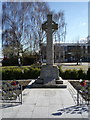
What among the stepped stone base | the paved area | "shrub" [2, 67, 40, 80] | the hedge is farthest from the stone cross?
"shrub" [2, 67, 40, 80]

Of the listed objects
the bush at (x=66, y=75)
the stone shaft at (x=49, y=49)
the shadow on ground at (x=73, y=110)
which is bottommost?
the shadow on ground at (x=73, y=110)

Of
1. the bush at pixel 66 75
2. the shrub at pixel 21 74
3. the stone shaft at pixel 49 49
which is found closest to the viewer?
the stone shaft at pixel 49 49

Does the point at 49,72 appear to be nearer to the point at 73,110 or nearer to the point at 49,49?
the point at 49,49

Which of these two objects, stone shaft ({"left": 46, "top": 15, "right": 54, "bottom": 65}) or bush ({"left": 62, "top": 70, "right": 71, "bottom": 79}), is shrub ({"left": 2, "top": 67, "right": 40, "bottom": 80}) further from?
stone shaft ({"left": 46, "top": 15, "right": 54, "bottom": 65})

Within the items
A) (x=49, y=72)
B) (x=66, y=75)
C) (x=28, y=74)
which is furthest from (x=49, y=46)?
(x=28, y=74)

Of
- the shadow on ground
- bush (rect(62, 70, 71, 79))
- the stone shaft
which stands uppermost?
the stone shaft

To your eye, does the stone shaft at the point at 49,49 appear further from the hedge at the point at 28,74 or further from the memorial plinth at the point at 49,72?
the hedge at the point at 28,74

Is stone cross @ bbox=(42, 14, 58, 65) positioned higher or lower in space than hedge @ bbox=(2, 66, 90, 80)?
higher

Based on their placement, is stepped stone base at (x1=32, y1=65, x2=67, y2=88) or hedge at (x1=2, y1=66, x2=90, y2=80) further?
hedge at (x1=2, y1=66, x2=90, y2=80)

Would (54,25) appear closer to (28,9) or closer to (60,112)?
(60,112)

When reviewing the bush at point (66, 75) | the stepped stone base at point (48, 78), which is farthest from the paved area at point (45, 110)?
the bush at point (66, 75)

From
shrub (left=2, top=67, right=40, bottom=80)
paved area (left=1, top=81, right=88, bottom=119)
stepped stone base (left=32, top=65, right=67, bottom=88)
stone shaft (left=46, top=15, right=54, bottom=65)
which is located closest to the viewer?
paved area (left=1, top=81, right=88, bottom=119)

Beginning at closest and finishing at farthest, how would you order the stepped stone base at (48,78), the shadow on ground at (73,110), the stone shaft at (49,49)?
1. the shadow on ground at (73,110)
2. the stepped stone base at (48,78)
3. the stone shaft at (49,49)

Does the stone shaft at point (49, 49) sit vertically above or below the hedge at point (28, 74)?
above
